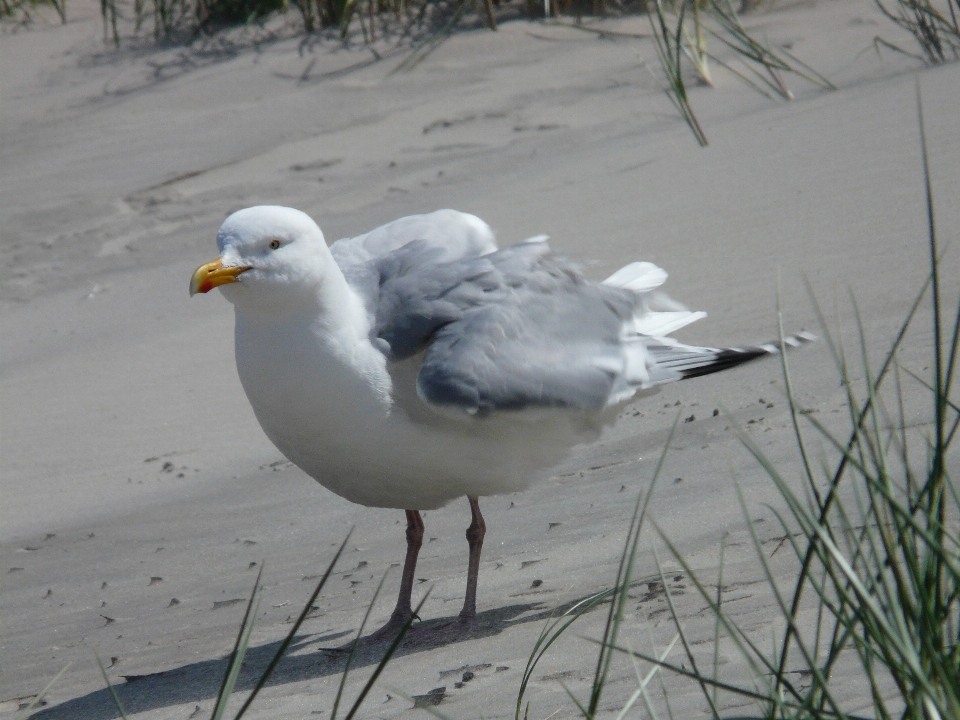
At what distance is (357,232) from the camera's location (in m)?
6.70

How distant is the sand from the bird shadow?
0.01 metres

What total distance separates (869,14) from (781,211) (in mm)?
3242

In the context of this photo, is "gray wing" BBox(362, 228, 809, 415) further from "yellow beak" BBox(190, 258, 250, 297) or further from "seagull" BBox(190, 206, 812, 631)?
"yellow beak" BBox(190, 258, 250, 297)

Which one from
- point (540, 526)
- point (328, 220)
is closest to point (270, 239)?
point (540, 526)

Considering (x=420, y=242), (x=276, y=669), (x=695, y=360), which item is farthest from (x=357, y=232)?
(x=276, y=669)

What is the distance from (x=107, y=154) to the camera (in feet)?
27.5

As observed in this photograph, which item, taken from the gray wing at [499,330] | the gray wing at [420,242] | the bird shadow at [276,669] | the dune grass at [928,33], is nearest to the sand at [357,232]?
the bird shadow at [276,669]

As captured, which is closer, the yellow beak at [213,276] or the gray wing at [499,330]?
the yellow beak at [213,276]

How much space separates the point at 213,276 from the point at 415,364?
602 mm

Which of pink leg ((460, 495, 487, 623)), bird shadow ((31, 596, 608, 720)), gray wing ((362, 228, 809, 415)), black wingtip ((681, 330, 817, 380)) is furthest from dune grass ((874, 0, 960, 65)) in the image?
bird shadow ((31, 596, 608, 720))

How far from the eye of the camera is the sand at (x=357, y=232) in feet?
10.7

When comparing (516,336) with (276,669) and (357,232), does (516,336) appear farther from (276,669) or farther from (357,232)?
(357,232)

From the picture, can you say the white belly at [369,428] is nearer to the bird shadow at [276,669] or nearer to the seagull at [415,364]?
the seagull at [415,364]

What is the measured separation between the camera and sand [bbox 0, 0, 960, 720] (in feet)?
10.7
